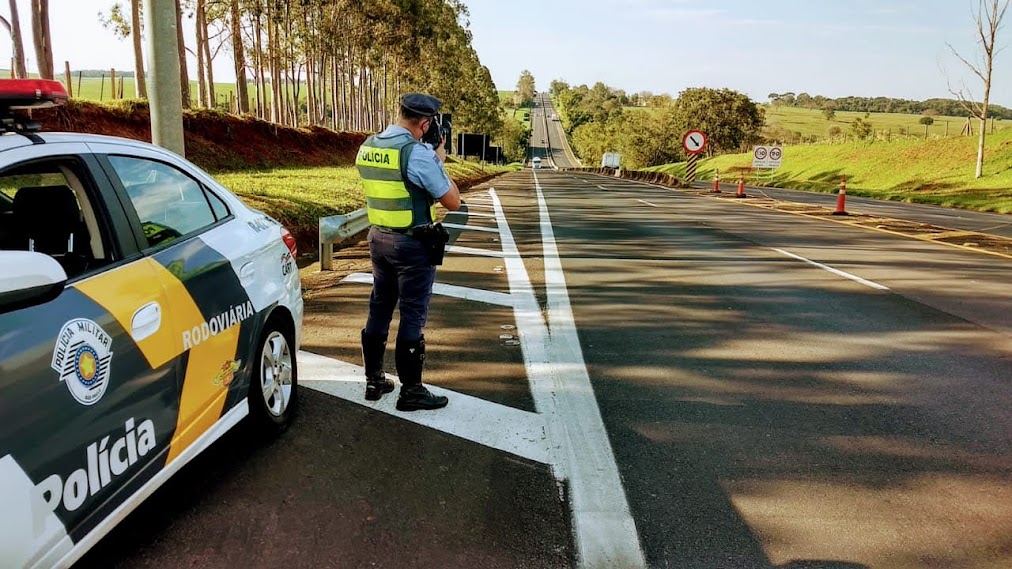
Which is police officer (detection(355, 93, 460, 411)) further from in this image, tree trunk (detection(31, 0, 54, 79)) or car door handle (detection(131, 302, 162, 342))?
tree trunk (detection(31, 0, 54, 79))

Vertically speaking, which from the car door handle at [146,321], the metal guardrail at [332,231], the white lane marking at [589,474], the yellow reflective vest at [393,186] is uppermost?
the yellow reflective vest at [393,186]

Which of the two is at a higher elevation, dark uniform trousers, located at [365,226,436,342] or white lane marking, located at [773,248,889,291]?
dark uniform trousers, located at [365,226,436,342]

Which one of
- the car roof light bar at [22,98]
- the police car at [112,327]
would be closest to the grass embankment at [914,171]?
the police car at [112,327]

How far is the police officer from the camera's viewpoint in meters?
4.24

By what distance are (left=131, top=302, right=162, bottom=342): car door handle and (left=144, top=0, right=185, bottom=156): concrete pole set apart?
4.50 meters

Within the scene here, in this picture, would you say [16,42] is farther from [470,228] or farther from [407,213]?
[407,213]

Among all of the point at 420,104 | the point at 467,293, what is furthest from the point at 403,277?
the point at 467,293

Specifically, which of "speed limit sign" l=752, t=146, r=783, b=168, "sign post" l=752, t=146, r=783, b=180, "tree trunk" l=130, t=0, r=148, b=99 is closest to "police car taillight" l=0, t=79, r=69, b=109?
"tree trunk" l=130, t=0, r=148, b=99

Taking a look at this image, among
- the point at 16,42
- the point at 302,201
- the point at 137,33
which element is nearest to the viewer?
the point at 302,201

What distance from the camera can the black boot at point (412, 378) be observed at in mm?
4477

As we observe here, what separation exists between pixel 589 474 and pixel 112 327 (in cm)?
227

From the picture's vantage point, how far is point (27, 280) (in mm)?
2176

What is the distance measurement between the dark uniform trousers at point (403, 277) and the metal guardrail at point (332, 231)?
177 inches

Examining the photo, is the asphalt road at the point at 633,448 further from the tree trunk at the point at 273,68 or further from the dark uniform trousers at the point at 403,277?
the tree trunk at the point at 273,68
